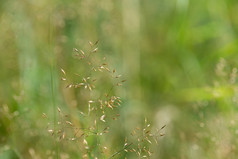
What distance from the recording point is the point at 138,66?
2.64 meters

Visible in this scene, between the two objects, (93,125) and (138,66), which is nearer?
(93,125)

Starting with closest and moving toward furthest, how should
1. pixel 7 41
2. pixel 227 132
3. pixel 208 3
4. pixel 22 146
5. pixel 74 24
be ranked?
pixel 227 132
pixel 22 146
pixel 7 41
pixel 74 24
pixel 208 3

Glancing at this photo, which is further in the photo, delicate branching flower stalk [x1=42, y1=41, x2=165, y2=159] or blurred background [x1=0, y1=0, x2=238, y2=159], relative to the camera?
blurred background [x1=0, y1=0, x2=238, y2=159]

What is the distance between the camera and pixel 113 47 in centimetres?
258

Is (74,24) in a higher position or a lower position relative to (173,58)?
higher

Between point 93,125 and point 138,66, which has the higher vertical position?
point 93,125

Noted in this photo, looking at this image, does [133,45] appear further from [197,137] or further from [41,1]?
[197,137]

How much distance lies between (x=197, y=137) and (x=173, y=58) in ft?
3.18

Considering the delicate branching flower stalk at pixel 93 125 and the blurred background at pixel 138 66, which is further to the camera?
the blurred background at pixel 138 66

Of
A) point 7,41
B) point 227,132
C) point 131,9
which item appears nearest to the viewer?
point 227,132

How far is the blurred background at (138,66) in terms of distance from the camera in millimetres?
1894

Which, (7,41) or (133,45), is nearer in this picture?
(7,41)

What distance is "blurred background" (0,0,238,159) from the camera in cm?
189

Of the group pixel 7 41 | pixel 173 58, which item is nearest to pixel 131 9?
pixel 173 58
